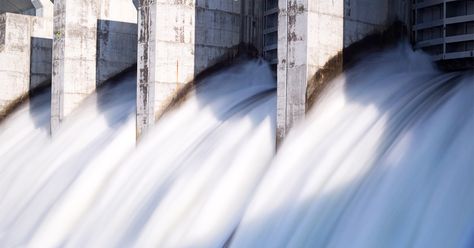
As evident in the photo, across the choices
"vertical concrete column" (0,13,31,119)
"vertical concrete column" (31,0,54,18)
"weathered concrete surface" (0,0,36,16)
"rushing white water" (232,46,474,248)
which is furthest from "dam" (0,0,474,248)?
"weathered concrete surface" (0,0,36,16)

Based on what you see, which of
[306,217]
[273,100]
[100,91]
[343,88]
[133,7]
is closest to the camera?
[306,217]

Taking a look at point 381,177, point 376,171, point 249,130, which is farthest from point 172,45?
point 381,177

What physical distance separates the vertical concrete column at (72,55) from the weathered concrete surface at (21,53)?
219cm

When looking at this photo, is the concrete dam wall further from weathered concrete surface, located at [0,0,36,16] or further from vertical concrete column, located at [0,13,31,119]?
weathered concrete surface, located at [0,0,36,16]

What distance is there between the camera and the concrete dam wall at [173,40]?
10414mm

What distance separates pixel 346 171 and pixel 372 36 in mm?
3374

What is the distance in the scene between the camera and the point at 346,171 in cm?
857

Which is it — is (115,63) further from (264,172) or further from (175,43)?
(264,172)

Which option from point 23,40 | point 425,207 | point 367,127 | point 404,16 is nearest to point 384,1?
point 404,16

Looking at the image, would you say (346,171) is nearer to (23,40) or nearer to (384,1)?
(384,1)

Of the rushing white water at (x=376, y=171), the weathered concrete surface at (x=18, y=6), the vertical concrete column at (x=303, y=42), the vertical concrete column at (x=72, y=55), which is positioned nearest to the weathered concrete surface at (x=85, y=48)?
the vertical concrete column at (x=72, y=55)

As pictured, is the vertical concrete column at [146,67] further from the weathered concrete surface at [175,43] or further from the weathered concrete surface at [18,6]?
the weathered concrete surface at [18,6]

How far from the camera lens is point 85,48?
51.6ft

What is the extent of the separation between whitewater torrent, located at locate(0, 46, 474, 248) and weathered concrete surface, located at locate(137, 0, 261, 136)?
317 millimetres
